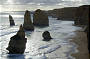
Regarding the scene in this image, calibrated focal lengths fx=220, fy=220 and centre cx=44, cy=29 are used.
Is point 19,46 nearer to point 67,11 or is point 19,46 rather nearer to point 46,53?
point 46,53

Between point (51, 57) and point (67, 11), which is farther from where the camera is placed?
point (67, 11)

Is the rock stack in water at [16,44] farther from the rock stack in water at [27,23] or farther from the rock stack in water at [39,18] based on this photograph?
the rock stack in water at [39,18]

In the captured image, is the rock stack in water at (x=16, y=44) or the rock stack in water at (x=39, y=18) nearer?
the rock stack in water at (x=16, y=44)

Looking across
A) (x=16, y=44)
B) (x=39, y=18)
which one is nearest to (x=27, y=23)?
(x=39, y=18)

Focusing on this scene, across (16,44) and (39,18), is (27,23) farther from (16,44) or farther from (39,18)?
(16,44)

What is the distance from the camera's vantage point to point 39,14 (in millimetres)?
75500

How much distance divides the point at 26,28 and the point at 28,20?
7.62ft

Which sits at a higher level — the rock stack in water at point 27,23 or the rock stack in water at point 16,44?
the rock stack in water at point 16,44

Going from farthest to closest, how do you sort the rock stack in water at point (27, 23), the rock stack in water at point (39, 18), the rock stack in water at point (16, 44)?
the rock stack in water at point (39, 18) → the rock stack in water at point (27, 23) → the rock stack in water at point (16, 44)

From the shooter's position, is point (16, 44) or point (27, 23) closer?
point (16, 44)

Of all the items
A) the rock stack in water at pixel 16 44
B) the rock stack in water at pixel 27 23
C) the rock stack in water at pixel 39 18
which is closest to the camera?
the rock stack in water at pixel 16 44

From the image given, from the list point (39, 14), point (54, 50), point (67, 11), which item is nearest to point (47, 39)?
point (54, 50)

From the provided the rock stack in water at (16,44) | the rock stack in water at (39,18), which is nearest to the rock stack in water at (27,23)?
the rock stack in water at (39,18)

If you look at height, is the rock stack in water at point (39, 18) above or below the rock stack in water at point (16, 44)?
below
